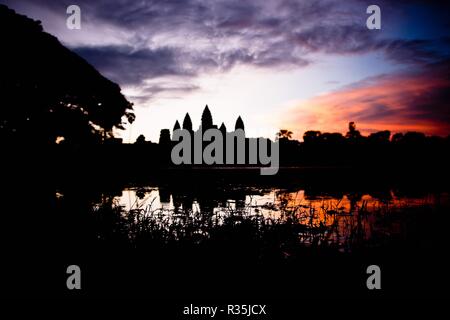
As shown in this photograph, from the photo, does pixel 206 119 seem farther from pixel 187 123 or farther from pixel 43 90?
pixel 43 90

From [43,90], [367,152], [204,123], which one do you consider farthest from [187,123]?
[43,90]

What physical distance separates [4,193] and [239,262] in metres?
9.31

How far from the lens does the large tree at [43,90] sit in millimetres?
11664

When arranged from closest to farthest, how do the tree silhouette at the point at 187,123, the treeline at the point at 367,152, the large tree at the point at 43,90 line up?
the large tree at the point at 43,90, the treeline at the point at 367,152, the tree silhouette at the point at 187,123

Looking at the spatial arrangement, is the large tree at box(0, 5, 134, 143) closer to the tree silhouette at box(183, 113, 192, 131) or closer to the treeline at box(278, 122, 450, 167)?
the treeline at box(278, 122, 450, 167)

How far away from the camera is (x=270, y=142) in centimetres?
15800

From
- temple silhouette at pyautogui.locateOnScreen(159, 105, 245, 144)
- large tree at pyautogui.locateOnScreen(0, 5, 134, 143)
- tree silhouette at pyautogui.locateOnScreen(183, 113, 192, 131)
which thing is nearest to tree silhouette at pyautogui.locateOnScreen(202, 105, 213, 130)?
temple silhouette at pyautogui.locateOnScreen(159, 105, 245, 144)

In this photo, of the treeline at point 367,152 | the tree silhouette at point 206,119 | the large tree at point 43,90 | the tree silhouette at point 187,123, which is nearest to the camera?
the large tree at point 43,90

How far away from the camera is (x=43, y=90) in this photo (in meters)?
12.9

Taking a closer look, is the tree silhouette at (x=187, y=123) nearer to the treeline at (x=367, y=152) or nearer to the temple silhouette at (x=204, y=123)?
the temple silhouette at (x=204, y=123)

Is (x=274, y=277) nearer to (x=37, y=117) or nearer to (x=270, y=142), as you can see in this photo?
(x=37, y=117)

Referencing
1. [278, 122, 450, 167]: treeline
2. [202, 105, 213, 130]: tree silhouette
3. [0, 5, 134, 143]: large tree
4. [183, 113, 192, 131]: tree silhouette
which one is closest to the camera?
[0, 5, 134, 143]: large tree

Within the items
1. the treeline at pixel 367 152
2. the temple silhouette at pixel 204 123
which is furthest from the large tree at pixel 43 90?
the temple silhouette at pixel 204 123

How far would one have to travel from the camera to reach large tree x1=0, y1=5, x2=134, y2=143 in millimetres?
11664
